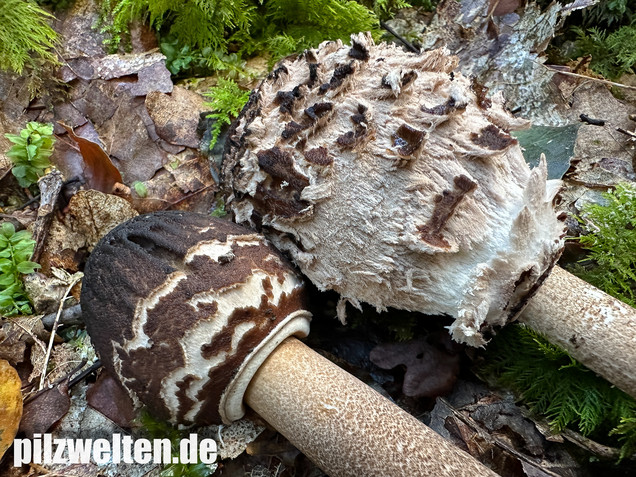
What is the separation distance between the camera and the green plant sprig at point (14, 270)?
317 cm

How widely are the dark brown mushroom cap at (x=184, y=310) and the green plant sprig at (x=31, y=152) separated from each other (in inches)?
54.2

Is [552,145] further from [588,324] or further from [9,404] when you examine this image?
[9,404]

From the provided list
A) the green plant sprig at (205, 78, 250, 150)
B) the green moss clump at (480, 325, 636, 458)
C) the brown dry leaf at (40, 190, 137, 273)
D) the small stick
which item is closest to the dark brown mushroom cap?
the brown dry leaf at (40, 190, 137, 273)

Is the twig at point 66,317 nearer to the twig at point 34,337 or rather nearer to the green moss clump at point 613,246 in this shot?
the twig at point 34,337

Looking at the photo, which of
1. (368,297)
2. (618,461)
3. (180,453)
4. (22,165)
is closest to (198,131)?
(22,165)

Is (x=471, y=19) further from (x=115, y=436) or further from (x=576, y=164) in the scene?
(x=115, y=436)

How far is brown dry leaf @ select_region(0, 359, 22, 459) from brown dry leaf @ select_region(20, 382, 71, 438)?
0.07m

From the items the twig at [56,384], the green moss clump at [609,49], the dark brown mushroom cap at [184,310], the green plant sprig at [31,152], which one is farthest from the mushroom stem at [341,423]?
the green moss clump at [609,49]

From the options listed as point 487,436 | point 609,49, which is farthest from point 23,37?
point 609,49

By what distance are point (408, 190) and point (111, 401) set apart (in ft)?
6.66

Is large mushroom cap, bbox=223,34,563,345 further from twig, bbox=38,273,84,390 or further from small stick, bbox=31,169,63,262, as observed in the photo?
small stick, bbox=31,169,63,262

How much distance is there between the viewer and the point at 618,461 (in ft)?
8.23

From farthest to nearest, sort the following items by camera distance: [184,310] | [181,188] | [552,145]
→ [181,188]
[552,145]
[184,310]

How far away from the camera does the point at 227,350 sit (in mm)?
2424
